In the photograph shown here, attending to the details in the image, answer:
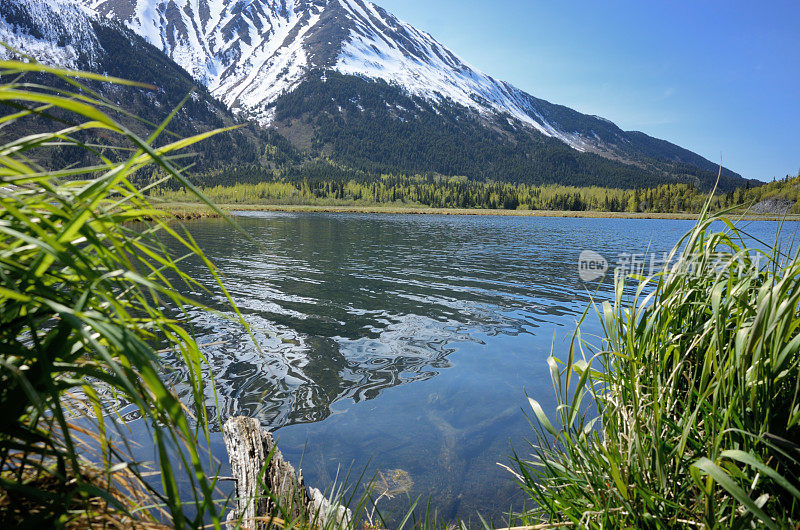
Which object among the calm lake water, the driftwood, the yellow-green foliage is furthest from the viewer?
the yellow-green foliage

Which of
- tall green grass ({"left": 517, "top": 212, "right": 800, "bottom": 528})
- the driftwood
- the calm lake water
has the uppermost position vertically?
tall green grass ({"left": 517, "top": 212, "right": 800, "bottom": 528})

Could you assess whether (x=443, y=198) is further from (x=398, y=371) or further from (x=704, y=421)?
(x=704, y=421)

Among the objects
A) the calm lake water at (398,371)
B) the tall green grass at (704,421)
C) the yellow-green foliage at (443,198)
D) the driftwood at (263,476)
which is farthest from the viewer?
the yellow-green foliage at (443,198)

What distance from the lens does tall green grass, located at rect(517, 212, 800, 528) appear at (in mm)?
1506

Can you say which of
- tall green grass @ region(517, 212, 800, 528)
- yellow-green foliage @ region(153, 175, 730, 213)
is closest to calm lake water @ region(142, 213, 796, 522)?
tall green grass @ region(517, 212, 800, 528)

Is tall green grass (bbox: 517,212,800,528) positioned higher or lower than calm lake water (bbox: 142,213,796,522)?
higher

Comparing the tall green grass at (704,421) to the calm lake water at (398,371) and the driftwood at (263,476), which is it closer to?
the calm lake water at (398,371)

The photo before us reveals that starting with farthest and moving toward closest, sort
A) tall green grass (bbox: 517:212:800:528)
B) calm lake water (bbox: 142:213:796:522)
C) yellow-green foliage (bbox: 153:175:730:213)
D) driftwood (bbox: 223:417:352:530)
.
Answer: yellow-green foliage (bbox: 153:175:730:213) → calm lake water (bbox: 142:213:796:522) → driftwood (bbox: 223:417:352:530) → tall green grass (bbox: 517:212:800:528)

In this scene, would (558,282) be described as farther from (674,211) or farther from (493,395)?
(674,211)

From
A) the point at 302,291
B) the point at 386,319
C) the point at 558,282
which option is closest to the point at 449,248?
the point at 558,282

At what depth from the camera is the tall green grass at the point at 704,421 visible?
1506mm

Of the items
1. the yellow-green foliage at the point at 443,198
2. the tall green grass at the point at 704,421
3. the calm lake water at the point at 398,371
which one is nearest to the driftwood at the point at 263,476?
the calm lake water at the point at 398,371

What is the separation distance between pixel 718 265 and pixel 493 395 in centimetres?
426

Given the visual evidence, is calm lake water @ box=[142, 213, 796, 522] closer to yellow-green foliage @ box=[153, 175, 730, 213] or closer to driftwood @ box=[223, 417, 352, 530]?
driftwood @ box=[223, 417, 352, 530]
